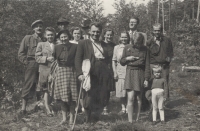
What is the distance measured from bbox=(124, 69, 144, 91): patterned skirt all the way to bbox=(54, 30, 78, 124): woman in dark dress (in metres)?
1.08

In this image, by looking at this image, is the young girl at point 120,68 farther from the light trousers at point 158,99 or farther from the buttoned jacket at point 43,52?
the buttoned jacket at point 43,52

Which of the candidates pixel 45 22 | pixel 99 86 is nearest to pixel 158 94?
pixel 99 86

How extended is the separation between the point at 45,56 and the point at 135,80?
223 centimetres

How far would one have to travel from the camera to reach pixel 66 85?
5746mm

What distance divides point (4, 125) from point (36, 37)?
2287 mm

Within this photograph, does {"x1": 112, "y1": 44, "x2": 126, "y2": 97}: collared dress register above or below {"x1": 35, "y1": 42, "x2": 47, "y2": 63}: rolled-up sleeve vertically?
below

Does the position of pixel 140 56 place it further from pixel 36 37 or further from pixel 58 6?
pixel 58 6

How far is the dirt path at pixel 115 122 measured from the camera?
5.41 meters

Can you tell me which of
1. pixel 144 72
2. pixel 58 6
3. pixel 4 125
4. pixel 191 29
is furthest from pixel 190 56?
pixel 4 125

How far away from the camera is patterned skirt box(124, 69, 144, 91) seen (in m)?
5.74

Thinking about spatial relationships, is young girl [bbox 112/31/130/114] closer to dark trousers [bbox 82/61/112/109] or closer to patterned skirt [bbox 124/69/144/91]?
dark trousers [bbox 82/61/112/109]

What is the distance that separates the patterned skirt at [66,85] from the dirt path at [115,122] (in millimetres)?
587

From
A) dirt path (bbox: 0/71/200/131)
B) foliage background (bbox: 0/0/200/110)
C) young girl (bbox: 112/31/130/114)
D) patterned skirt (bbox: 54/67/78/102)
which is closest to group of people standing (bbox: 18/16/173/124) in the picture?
patterned skirt (bbox: 54/67/78/102)

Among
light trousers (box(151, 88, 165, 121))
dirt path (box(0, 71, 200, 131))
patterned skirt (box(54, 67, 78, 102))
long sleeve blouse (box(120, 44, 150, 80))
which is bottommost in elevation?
dirt path (box(0, 71, 200, 131))
